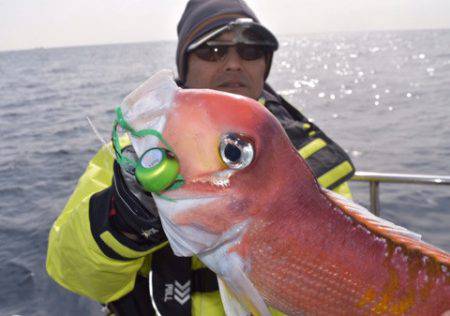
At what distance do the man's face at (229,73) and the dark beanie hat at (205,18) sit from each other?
12 centimetres

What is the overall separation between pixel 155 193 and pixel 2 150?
518 inches

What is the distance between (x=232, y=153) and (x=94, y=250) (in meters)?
0.92

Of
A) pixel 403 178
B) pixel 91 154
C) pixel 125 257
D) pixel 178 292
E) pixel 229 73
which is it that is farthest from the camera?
pixel 91 154

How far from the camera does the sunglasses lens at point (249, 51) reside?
2.72 m

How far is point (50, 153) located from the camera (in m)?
12.2

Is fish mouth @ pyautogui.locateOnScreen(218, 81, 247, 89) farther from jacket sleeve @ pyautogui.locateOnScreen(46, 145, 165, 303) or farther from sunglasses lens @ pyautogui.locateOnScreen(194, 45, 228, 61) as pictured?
jacket sleeve @ pyautogui.locateOnScreen(46, 145, 165, 303)

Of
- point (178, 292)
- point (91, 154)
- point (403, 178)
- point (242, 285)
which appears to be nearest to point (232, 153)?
point (242, 285)

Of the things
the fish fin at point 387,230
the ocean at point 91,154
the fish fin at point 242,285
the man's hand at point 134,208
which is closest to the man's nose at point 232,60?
the man's hand at point 134,208

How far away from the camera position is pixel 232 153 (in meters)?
1.31

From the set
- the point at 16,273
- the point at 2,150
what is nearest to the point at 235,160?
the point at 16,273

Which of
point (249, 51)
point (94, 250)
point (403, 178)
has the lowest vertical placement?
point (403, 178)

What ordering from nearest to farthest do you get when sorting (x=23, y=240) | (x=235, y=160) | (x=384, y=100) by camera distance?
(x=235, y=160) → (x=23, y=240) → (x=384, y=100)

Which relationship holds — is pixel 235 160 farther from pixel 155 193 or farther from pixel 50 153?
pixel 50 153

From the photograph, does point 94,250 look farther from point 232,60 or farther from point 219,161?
point 232,60
